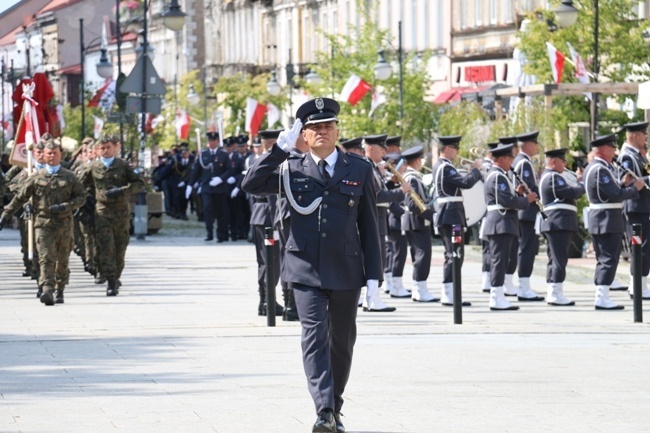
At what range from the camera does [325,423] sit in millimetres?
10367

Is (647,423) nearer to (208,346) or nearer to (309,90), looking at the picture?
(208,346)

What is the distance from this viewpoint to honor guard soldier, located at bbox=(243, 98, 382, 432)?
10.8 metres

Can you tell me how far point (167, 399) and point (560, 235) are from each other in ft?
29.8

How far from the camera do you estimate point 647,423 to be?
10852mm

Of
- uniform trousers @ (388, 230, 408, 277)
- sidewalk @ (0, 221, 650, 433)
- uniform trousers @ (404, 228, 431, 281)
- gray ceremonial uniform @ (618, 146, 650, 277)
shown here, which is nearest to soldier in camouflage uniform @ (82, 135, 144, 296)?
sidewalk @ (0, 221, 650, 433)

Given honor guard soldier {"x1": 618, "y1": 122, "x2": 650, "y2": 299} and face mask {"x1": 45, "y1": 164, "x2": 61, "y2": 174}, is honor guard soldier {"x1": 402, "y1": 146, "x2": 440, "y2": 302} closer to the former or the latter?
honor guard soldier {"x1": 618, "y1": 122, "x2": 650, "y2": 299}

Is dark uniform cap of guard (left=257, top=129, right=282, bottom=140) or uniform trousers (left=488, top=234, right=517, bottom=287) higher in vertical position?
dark uniform cap of guard (left=257, top=129, right=282, bottom=140)

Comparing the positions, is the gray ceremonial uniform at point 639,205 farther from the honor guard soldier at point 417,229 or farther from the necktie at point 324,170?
the necktie at point 324,170

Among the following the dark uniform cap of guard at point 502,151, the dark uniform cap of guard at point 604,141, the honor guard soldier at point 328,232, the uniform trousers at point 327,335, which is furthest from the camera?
the dark uniform cap of guard at point 502,151

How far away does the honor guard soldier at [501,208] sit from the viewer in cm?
2000

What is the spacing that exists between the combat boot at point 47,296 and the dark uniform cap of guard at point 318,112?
33.0ft

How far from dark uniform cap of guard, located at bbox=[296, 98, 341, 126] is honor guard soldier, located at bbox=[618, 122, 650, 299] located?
10254mm

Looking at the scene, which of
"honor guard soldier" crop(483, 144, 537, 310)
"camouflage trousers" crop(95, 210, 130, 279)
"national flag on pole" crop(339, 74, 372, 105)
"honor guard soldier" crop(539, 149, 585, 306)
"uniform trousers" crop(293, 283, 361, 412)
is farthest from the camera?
"national flag on pole" crop(339, 74, 372, 105)

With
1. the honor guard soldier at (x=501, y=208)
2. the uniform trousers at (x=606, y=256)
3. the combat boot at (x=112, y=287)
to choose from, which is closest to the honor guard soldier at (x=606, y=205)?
the uniform trousers at (x=606, y=256)
